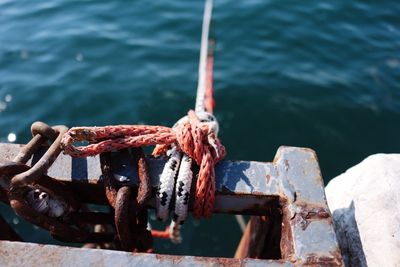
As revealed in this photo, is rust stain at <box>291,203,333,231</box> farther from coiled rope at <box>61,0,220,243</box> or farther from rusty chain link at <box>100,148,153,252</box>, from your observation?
rusty chain link at <box>100,148,153,252</box>

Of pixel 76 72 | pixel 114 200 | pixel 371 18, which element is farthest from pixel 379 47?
pixel 114 200

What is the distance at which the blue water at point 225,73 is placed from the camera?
417cm

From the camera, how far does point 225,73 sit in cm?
517

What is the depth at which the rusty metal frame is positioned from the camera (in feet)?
3.86

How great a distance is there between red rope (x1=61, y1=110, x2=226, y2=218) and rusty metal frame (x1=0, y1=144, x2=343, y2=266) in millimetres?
67

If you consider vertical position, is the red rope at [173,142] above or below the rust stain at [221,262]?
above

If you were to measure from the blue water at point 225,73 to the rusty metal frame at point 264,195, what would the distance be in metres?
2.06

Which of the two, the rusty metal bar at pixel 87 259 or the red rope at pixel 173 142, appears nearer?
Result: the rusty metal bar at pixel 87 259

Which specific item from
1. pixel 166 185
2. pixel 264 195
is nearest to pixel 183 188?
pixel 166 185

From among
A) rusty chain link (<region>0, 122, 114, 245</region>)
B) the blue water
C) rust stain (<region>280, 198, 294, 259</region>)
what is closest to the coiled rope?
rusty chain link (<region>0, 122, 114, 245</region>)

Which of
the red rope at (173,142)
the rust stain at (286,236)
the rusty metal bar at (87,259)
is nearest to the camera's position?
the rusty metal bar at (87,259)

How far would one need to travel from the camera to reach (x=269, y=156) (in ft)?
13.2

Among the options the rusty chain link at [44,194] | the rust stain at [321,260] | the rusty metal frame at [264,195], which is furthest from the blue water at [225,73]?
the rust stain at [321,260]

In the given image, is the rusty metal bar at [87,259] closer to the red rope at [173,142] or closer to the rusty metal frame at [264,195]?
the rusty metal frame at [264,195]
